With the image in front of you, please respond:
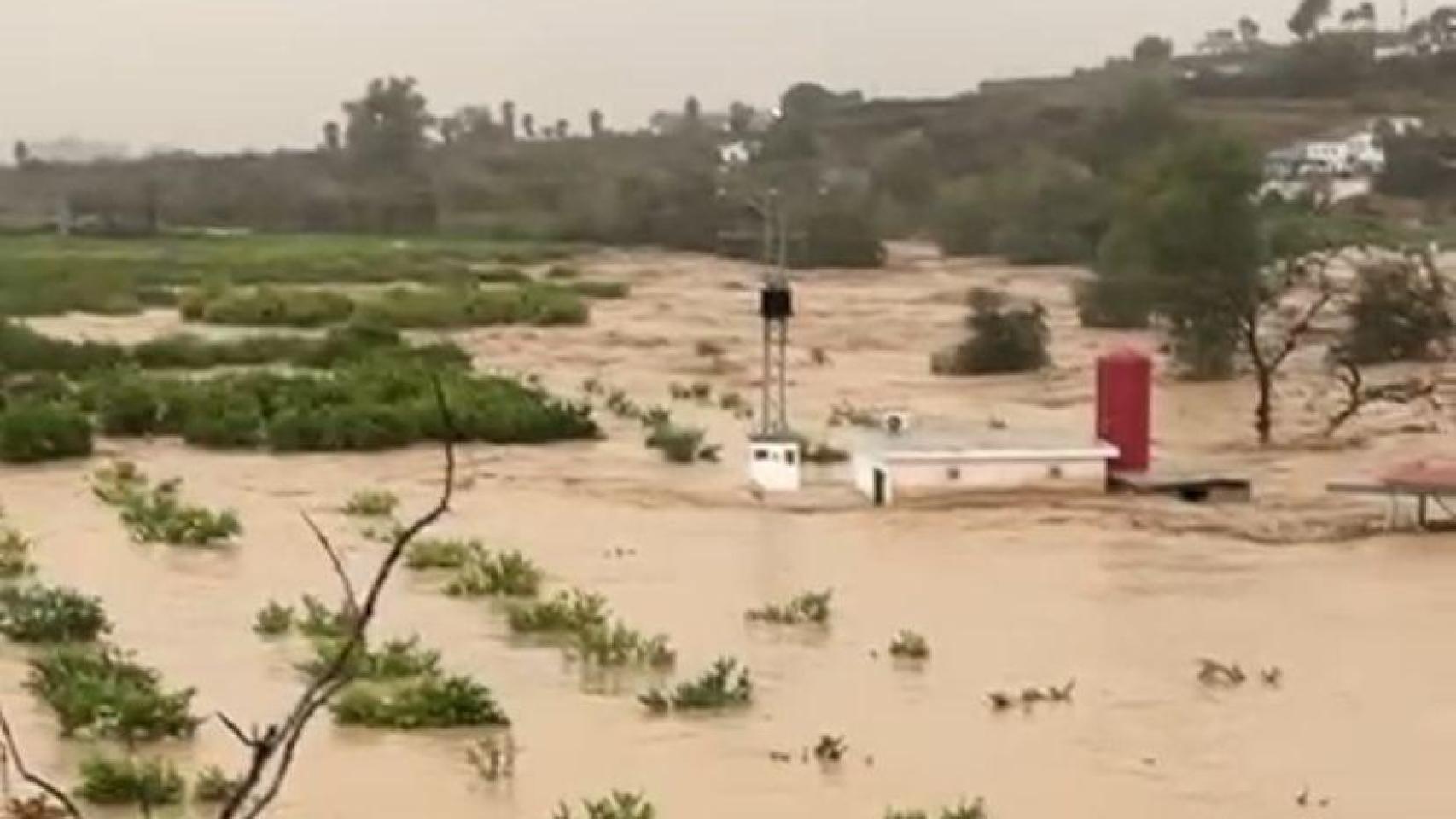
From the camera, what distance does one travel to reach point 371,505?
22.3 m

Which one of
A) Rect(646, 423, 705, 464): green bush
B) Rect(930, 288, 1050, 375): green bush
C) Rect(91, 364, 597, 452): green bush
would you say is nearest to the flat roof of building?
Rect(646, 423, 705, 464): green bush

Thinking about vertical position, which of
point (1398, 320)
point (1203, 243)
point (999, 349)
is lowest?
point (999, 349)

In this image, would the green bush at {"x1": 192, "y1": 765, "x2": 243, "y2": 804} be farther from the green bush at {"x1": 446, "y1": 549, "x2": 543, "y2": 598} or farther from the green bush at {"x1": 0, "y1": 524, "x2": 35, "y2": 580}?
the green bush at {"x1": 0, "y1": 524, "x2": 35, "y2": 580}

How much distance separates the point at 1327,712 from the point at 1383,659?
68.1 inches

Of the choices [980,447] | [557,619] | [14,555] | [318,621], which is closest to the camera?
[318,621]

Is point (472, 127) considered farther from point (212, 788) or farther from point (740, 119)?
point (212, 788)

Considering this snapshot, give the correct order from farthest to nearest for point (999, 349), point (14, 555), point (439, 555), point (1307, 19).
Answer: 1. point (1307, 19)
2. point (999, 349)
3. point (14, 555)
4. point (439, 555)

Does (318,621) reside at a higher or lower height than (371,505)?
higher

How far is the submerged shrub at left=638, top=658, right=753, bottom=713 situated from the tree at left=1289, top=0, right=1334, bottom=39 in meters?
101

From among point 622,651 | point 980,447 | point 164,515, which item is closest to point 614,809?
point 622,651

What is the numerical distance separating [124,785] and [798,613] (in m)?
5.99

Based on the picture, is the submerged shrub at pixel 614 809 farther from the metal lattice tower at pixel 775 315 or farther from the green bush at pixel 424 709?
the metal lattice tower at pixel 775 315

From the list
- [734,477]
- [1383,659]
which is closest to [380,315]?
[734,477]

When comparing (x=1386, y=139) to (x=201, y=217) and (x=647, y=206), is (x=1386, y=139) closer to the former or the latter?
(x=647, y=206)
